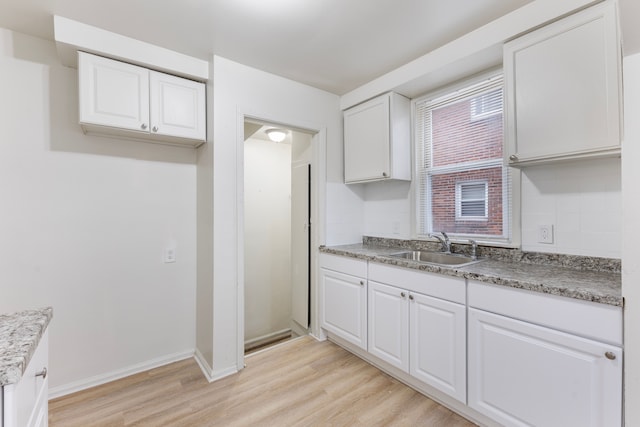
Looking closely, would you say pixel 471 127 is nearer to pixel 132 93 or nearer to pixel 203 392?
pixel 132 93

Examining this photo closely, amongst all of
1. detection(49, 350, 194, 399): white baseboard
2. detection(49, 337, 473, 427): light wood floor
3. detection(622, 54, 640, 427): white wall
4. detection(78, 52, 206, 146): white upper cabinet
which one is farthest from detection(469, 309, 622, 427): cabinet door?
detection(78, 52, 206, 146): white upper cabinet

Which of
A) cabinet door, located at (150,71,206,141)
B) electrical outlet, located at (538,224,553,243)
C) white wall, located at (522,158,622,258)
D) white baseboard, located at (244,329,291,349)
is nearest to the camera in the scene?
white wall, located at (522,158,622,258)

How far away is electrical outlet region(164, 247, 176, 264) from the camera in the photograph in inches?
95.4

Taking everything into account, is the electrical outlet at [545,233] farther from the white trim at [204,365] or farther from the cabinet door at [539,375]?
the white trim at [204,365]

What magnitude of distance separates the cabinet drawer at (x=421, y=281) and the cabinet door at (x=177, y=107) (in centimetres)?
173

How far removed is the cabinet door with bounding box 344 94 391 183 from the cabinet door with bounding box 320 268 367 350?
3.11 feet

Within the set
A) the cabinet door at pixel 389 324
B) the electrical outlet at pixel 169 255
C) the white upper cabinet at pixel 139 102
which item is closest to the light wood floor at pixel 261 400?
the cabinet door at pixel 389 324

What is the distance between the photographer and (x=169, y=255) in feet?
8.00

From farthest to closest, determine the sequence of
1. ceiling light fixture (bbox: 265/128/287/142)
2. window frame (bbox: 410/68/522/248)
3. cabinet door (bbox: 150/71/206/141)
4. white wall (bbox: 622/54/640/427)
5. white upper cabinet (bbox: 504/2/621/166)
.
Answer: ceiling light fixture (bbox: 265/128/287/142) < cabinet door (bbox: 150/71/206/141) < window frame (bbox: 410/68/522/248) < white upper cabinet (bbox: 504/2/621/166) < white wall (bbox: 622/54/640/427)

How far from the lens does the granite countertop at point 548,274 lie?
1.27m

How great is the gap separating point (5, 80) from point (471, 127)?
325 centimetres

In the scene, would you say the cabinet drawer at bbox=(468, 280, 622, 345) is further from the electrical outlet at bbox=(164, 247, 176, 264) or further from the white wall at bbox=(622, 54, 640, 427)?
the electrical outlet at bbox=(164, 247, 176, 264)

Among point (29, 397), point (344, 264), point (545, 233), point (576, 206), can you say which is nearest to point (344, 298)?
point (344, 264)

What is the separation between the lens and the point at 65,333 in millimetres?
2025
